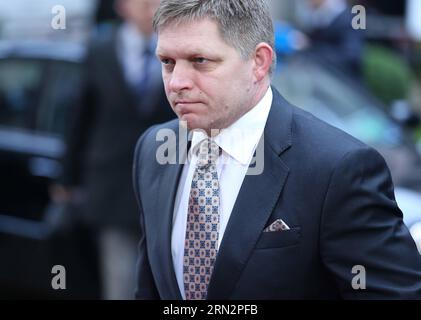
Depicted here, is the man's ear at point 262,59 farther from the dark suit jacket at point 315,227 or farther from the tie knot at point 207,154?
the tie knot at point 207,154

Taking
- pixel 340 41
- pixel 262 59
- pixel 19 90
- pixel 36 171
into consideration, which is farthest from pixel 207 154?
pixel 340 41

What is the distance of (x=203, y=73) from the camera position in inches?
112

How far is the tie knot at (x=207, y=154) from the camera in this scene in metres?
3.01

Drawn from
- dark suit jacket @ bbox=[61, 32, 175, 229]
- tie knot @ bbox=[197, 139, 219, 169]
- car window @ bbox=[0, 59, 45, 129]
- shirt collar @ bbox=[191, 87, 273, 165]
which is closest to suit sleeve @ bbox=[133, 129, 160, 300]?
tie knot @ bbox=[197, 139, 219, 169]

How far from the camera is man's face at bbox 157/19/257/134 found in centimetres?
284

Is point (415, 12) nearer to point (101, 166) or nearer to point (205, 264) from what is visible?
point (101, 166)

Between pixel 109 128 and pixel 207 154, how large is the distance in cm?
271

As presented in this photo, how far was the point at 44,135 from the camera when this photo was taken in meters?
6.72

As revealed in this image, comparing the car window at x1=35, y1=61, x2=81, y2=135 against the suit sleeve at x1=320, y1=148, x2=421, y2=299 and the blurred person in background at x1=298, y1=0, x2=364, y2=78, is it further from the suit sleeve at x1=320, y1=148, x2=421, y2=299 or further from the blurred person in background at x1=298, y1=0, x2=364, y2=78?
the suit sleeve at x1=320, y1=148, x2=421, y2=299

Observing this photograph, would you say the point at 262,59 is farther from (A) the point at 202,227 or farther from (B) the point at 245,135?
(A) the point at 202,227

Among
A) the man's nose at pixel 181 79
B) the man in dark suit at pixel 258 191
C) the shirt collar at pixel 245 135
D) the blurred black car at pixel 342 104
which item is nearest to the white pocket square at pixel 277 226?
the man in dark suit at pixel 258 191

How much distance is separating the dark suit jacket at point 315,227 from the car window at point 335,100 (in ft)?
10.3
